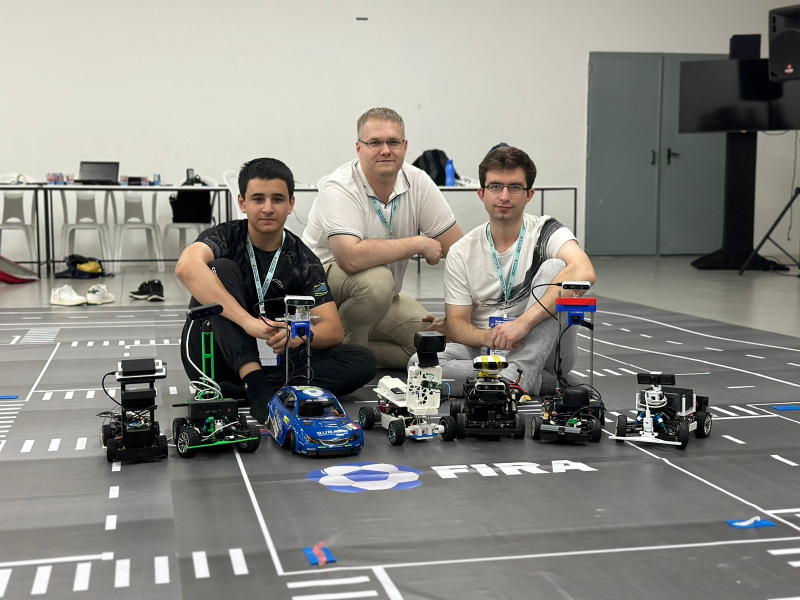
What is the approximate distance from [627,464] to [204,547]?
4.02 feet

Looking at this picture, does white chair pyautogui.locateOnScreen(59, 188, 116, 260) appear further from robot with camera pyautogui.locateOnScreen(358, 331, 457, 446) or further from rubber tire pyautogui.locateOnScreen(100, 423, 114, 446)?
robot with camera pyautogui.locateOnScreen(358, 331, 457, 446)

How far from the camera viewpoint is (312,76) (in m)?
10.2

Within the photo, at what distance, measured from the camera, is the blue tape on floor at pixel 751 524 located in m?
1.99

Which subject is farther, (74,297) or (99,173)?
(99,173)

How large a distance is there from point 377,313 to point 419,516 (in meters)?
1.67

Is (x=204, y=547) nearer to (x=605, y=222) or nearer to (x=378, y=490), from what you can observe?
(x=378, y=490)

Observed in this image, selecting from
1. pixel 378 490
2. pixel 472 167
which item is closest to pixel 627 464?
pixel 378 490

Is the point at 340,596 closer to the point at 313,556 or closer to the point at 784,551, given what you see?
the point at 313,556

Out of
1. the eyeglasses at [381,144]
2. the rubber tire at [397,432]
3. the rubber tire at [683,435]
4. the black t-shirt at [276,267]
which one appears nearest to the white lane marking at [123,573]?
the rubber tire at [397,432]

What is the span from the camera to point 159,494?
7.19ft

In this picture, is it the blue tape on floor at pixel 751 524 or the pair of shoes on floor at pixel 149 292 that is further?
the pair of shoes on floor at pixel 149 292

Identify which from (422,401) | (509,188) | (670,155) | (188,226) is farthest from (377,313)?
(670,155)

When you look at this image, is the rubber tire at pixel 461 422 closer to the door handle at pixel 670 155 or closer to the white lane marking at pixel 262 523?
the white lane marking at pixel 262 523

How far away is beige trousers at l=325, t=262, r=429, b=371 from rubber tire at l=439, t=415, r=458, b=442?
3.28 feet
